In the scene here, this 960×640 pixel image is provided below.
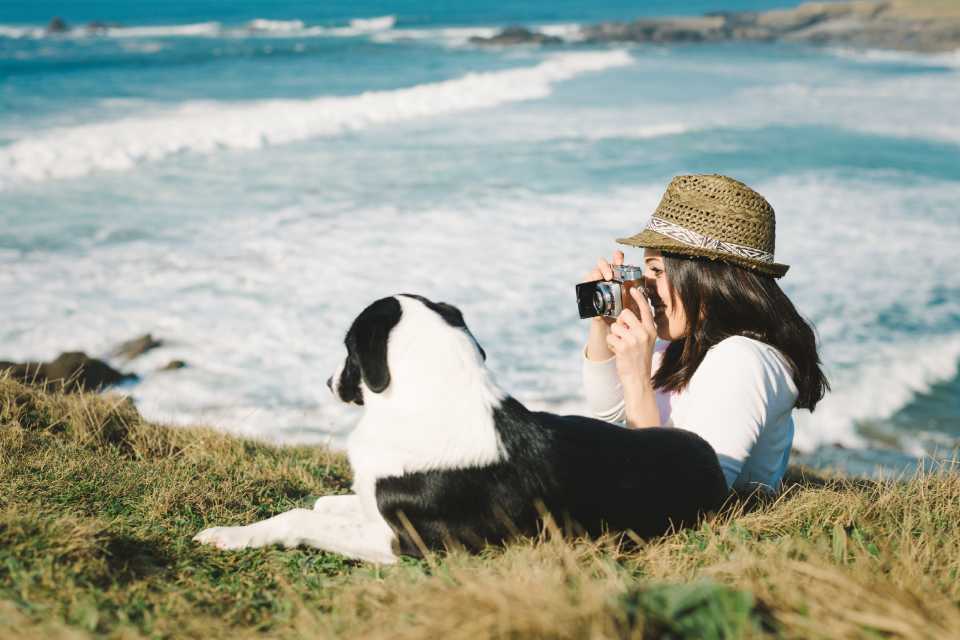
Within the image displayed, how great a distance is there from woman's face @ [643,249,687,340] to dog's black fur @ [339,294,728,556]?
0.64m

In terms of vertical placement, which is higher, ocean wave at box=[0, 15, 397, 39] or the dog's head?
ocean wave at box=[0, 15, 397, 39]

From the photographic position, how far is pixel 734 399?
114 inches

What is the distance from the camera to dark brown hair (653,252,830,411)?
10.2 feet

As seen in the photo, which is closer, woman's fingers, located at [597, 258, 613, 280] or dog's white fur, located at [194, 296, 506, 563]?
dog's white fur, located at [194, 296, 506, 563]

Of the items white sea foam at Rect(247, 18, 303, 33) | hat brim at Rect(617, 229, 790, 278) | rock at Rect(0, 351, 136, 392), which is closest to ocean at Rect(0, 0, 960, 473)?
rock at Rect(0, 351, 136, 392)

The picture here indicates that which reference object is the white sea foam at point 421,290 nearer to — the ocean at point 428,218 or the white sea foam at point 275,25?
the ocean at point 428,218

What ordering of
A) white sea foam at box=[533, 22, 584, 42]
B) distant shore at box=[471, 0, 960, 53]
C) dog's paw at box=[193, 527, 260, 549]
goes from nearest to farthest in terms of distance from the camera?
dog's paw at box=[193, 527, 260, 549] < distant shore at box=[471, 0, 960, 53] < white sea foam at box=[533, 22, 584, 42]

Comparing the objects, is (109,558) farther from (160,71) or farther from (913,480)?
(160,71)

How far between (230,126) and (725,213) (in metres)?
17.5

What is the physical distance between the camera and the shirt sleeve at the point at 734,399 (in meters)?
2.91

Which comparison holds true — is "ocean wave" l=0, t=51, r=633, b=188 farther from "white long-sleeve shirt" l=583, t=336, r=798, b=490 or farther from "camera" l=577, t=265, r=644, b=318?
"white long-sleeve shirt" l=583, t=336, r=798, b=490

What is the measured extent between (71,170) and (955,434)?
1443 centimetres

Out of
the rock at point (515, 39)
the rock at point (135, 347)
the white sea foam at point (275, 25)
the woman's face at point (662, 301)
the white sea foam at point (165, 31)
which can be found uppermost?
the white sea foam at point (275, 25)

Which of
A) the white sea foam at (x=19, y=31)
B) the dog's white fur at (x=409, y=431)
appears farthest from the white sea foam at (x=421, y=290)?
the white sea foam at (x=19, y=31)
